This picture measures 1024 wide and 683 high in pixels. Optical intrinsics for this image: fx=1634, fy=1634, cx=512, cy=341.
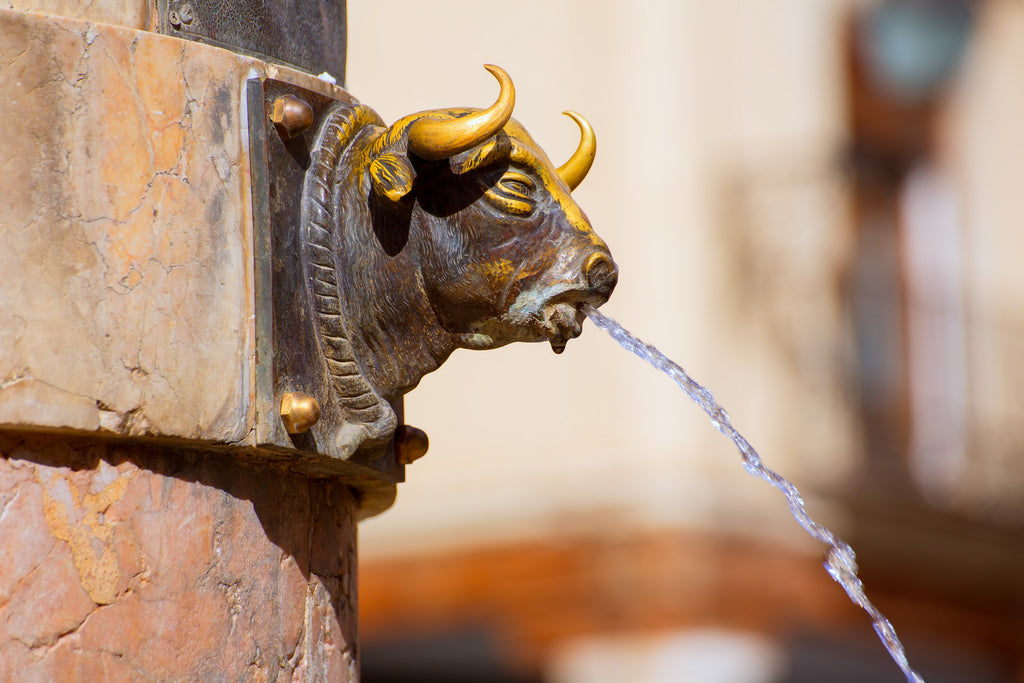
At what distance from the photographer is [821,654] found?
8.30 m

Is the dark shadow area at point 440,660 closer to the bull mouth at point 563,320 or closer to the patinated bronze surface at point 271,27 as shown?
the patinated bronze surface at point 271,27

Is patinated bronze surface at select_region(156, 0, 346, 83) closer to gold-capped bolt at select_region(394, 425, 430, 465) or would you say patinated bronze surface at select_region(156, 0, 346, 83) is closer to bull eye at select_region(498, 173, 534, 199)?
bull eye at select_region(498, 173, 534, 199)

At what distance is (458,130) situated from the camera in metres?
1.62

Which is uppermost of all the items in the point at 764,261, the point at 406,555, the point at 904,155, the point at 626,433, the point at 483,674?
the point at 904,155

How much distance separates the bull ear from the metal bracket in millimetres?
86

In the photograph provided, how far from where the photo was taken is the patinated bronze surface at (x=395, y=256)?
1.68 m

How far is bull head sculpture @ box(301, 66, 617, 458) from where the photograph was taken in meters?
1.69

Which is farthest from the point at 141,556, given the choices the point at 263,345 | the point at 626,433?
the point at 626,433

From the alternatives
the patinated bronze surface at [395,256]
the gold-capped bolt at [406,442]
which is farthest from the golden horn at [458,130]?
the gold-capped bolt at [406,442]

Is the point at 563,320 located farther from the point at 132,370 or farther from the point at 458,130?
the point at 132,370

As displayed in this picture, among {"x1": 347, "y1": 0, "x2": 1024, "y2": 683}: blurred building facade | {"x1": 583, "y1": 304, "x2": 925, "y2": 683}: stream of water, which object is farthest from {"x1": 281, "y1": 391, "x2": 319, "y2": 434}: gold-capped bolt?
{"x1": 347, "y1": 0, "x2": 1024, "y2": 683}: blurred building facade

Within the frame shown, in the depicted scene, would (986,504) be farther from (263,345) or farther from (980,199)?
(263,345)

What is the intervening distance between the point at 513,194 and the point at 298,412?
0.32m

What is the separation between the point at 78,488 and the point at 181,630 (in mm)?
172
